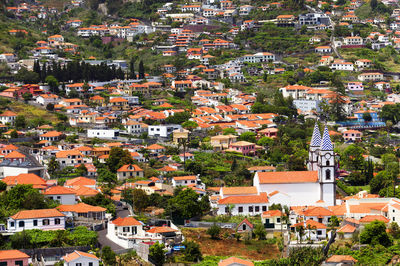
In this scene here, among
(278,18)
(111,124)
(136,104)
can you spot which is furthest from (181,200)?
(278,18)

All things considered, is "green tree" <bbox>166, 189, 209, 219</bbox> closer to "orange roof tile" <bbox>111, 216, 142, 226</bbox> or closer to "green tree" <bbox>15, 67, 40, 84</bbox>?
"orange roof tile" <bbox>111, 216, 142, 226</bbox>

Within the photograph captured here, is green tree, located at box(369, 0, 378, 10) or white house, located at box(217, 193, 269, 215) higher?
green tree, located at box(369, 0, 378, 10)

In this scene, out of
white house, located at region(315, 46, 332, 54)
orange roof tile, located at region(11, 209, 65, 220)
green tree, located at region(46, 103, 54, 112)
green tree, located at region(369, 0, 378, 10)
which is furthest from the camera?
green tree, located at region(369, 0, 378, 10)

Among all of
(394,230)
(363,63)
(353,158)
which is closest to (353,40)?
(363,63)

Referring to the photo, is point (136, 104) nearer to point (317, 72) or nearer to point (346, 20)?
point (317, 72)

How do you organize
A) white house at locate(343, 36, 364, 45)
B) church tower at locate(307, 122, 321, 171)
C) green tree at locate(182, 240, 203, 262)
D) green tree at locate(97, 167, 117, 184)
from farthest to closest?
white house at locate(343, 36, 364, 45), green tree at locate(97, 167, 117, 184), church tower at locate(307, 122, 321, 171), green tree at locate(182, 240, 203, 262)

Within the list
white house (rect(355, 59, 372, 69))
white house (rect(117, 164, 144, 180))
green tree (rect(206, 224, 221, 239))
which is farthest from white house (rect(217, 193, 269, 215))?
white house (rect(355, 59, 372, 69))

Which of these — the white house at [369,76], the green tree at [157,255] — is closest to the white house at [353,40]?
the white house at [369,76]
